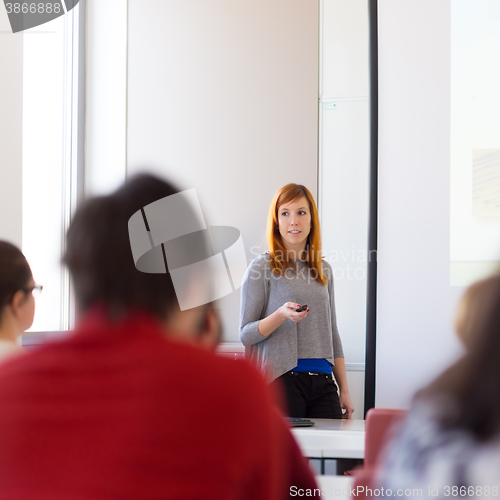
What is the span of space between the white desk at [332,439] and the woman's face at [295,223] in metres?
0.77

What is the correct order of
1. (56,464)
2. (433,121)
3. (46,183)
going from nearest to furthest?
(56,464)
(433,121)
(46,183)

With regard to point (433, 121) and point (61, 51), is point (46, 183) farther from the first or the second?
point (433, 121)

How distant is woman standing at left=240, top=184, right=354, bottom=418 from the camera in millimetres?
2047

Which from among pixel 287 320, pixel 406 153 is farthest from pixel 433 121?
pixel 287 320

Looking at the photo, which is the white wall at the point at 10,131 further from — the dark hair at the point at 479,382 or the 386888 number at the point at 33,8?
the dark hair at the point at 479,382

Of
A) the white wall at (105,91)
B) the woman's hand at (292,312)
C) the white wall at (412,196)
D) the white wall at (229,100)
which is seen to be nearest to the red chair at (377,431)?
the woman's hand at (292,312)

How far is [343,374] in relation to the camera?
2238 mm

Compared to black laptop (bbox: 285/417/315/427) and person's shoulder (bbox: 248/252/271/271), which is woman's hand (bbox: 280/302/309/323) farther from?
black laptop (bbox: 285/417/315/427)

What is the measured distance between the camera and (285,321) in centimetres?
212

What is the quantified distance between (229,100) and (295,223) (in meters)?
1.30

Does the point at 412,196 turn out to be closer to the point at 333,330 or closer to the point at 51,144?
the point at 333,330

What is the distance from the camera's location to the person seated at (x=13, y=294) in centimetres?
135

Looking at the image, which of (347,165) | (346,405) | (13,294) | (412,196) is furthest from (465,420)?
(347,165)

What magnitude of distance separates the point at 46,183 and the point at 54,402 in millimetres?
2803
